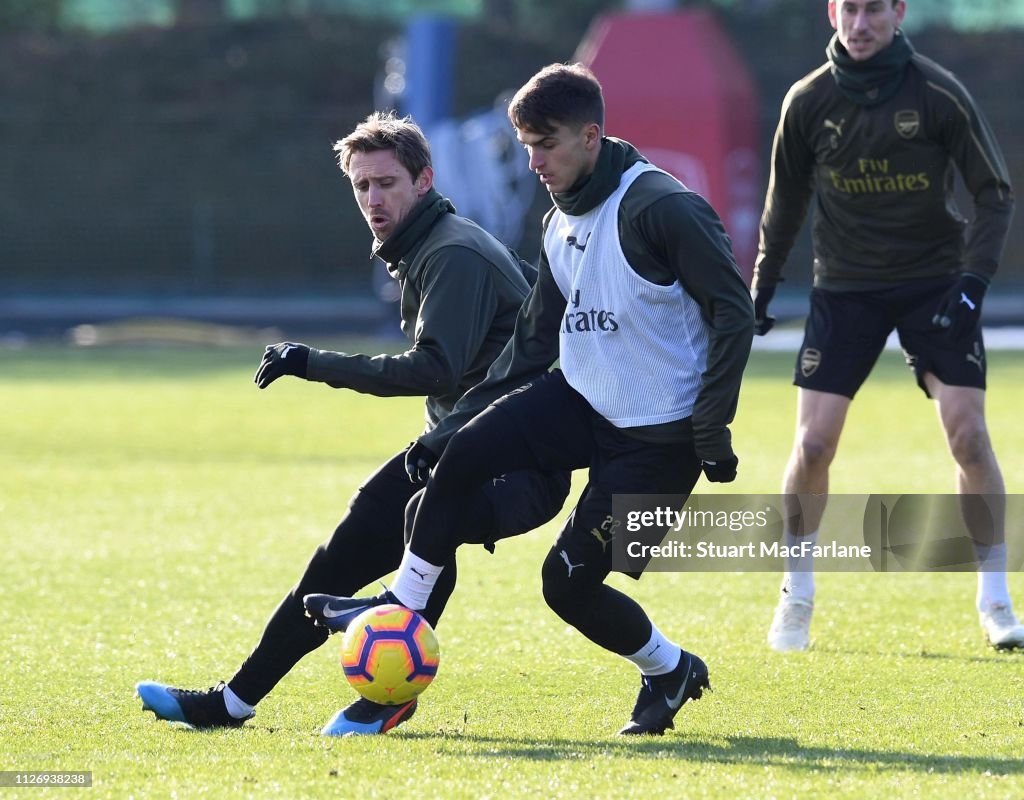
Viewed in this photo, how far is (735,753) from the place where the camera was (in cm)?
457

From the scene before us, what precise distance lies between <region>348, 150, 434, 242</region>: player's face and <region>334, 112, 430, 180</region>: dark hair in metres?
0.02

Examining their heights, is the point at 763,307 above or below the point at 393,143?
below

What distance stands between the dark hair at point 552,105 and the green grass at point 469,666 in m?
1.73

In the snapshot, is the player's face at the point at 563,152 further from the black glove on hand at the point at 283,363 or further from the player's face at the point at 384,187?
the black glove on hand at the point at 283,363

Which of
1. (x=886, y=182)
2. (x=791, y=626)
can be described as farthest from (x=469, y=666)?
(x=886, y=182)

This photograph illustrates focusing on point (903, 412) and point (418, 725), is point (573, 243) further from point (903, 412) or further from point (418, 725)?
point (903, 412)

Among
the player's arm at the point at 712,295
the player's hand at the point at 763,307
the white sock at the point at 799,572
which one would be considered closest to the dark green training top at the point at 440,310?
the player's arm at the point at 712,295

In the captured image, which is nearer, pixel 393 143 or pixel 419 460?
pixel 419 460

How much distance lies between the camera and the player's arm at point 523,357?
489 centimetres

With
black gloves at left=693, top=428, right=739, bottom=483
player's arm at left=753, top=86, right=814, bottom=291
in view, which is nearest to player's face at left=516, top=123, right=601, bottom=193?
black gloves at left=693, top=428, right=739, bottom=483

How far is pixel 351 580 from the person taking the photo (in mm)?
5129

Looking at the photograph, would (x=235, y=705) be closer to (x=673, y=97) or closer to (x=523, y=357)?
(x=523, y=357)

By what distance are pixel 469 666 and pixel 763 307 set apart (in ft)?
5.80

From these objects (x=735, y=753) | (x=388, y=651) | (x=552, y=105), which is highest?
(x=552, y=105)
